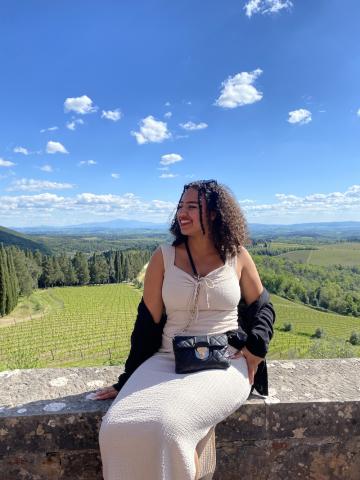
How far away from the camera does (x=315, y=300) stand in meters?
88.0

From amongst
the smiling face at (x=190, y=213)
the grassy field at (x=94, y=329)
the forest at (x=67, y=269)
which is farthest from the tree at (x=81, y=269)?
the smiling face at (x=190, y=213)

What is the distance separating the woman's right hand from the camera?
7.04 feet

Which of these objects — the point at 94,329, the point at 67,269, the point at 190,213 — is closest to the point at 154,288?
the point at 190,213

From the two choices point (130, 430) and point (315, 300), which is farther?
point (315, 300)

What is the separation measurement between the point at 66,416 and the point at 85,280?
9228 centimetres

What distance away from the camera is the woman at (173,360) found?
162cm

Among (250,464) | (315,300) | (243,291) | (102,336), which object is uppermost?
(243,291)

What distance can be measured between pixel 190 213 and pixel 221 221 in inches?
9.5

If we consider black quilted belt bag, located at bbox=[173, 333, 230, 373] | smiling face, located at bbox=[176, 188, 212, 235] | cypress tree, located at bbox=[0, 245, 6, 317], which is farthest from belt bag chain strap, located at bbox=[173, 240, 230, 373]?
cypress tree, located at bbox=[0, 245, 6, 317]

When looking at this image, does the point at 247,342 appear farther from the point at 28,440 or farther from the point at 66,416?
the point at 28,440

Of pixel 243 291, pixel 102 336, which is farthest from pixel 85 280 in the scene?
pixel 243 291

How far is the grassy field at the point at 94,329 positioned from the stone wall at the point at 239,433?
1913 centimetres

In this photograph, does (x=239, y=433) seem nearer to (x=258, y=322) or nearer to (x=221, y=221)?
(x=258, y=322)

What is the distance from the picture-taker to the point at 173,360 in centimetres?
220
